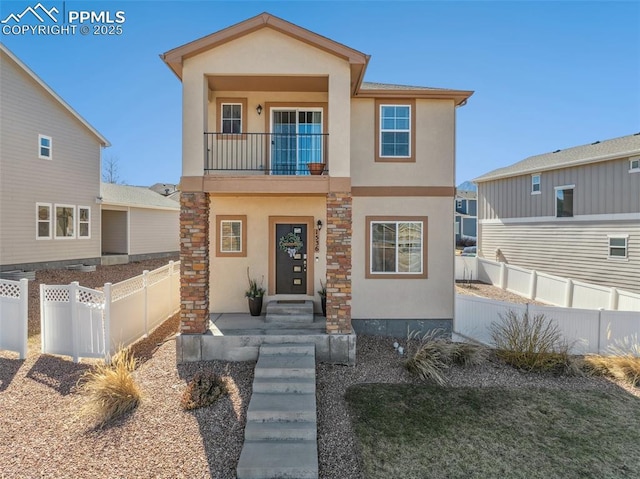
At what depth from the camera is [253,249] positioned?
955 centimetres

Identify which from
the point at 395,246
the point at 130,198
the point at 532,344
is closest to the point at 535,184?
the point at 395,246

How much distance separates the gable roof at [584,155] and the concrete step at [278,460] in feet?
52.4

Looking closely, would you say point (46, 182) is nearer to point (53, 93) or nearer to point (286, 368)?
point (53, 93)

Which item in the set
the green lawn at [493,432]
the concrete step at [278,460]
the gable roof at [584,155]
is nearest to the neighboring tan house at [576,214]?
the gable roof at [584,155]

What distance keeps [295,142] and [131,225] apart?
50.3 ft

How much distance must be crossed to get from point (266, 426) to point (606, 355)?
27.4ft

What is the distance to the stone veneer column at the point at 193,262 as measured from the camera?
7336 millimetres

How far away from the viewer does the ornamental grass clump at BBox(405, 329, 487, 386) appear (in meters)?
6.74

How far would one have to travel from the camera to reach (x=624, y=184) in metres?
13.5

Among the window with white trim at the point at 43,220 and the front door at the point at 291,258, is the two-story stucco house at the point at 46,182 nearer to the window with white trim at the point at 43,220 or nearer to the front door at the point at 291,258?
the window with white trim at the point at 43,220

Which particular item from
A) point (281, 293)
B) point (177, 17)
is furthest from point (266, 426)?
point (177, 17)

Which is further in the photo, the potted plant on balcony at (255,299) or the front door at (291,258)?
the front door at (291,258)

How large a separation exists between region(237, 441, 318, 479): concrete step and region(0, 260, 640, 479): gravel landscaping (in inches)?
6.3

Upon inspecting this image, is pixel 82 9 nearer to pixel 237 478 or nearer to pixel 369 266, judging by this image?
pixel 369 266
